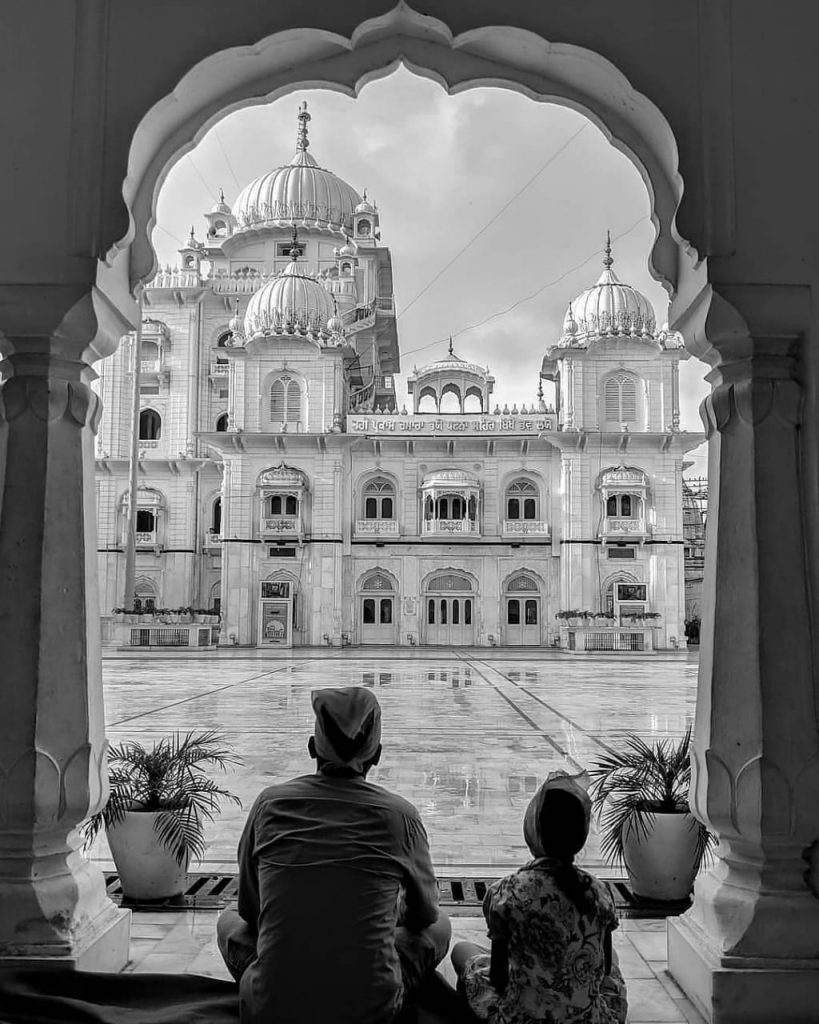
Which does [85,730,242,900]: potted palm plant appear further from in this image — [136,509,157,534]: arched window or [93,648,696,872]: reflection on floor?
[136,509,157,534]: arched window

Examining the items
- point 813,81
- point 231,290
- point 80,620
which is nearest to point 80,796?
point 80,620

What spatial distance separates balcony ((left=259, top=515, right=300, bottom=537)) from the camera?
95.3 feet

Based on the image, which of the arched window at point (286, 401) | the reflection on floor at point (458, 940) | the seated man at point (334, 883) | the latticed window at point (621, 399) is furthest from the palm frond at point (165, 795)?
the latticed window at point (621, 399)

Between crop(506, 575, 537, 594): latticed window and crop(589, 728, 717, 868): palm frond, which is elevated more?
crop(506, 575, 537, 594): latticed window

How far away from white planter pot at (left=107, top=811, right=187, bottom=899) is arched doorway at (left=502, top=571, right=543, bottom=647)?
2624cm

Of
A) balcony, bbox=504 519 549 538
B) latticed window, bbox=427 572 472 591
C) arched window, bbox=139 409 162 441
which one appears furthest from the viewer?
arched window, bbox=139 409 162 441

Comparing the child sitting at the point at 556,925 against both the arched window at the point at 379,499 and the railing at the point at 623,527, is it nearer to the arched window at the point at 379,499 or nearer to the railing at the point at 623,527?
the railing at the point at 623,527

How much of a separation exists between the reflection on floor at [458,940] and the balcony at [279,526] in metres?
25.5

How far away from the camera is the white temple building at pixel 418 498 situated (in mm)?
28750

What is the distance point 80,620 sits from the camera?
308 cm

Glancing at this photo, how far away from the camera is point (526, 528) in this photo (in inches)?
1172

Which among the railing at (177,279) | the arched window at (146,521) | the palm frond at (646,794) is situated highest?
the railing at (177,279)

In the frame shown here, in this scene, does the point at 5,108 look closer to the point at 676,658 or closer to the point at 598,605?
the point at 676,658

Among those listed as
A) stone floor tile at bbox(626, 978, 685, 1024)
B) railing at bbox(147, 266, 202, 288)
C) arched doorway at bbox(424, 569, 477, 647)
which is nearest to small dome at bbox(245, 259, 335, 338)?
railing at bbox(147, 266, 202, 288)
